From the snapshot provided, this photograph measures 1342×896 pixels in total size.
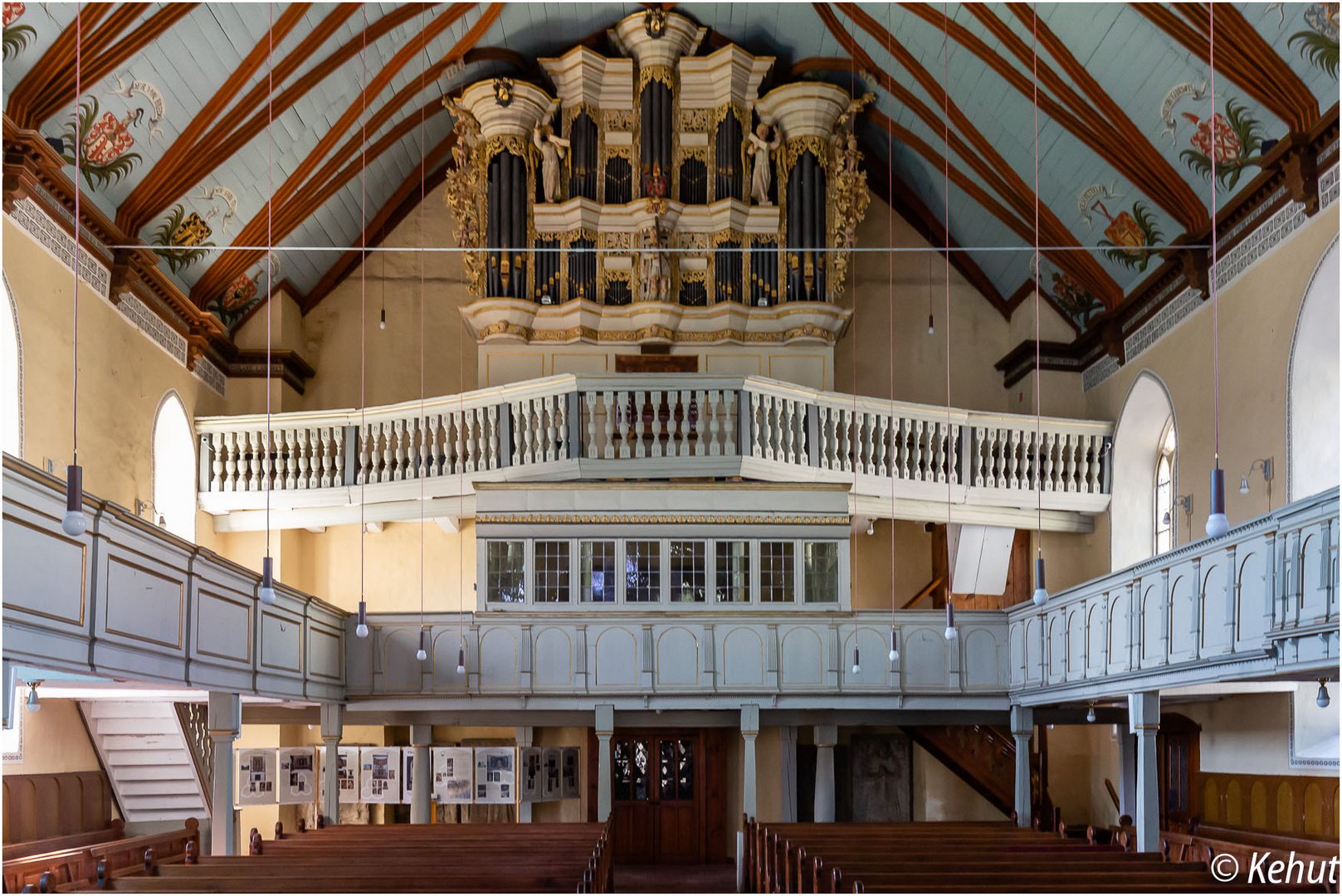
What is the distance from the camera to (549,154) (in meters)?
21.9

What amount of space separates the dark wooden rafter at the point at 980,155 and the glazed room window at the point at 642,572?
704 centimetres

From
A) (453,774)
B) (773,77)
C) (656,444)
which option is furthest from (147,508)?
(773,77)

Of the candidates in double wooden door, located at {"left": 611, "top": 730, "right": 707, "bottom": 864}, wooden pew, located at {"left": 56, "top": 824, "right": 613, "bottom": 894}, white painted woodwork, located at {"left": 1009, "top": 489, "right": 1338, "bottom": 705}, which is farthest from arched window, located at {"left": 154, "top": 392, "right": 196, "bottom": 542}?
white painted woodwork, located at {"left": 1009, "top": 489, "right": 1338, "bottom": 705}

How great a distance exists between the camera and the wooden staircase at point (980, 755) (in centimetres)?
2119

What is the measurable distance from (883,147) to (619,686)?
998 cm

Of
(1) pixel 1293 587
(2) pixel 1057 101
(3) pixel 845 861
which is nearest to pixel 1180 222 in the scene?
(2) pixel 1057 101

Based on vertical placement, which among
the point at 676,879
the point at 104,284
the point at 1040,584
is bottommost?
the point at 676,879

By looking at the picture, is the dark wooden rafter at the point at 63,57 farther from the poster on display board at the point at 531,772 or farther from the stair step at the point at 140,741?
the poster on display board at the point at 531,772

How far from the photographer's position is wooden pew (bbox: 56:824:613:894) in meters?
10.8

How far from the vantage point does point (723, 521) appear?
2000 cm

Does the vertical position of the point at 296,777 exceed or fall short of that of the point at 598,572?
it falls short

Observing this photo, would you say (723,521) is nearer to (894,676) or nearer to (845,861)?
(894,676)

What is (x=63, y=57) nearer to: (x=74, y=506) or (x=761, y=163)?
(x=74, y=506)

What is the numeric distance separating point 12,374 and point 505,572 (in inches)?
278
